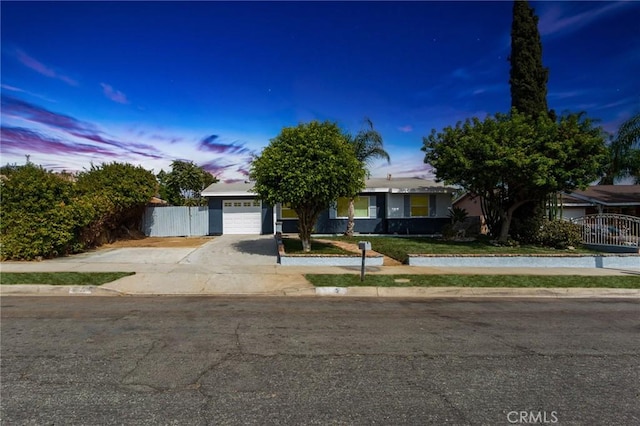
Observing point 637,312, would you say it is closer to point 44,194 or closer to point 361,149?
point 361,149

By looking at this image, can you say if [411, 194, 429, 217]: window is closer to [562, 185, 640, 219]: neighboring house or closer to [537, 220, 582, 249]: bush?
[537, 220, 582, 249]: bush

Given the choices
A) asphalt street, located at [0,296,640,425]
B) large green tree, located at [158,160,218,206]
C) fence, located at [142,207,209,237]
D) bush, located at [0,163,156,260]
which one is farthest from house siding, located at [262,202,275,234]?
large green tree, located at [158,160,218,206]

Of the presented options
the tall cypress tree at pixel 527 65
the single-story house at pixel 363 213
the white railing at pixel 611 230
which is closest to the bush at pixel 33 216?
the single-story house at pixel 363 213

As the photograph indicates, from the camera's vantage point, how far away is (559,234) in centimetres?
1642

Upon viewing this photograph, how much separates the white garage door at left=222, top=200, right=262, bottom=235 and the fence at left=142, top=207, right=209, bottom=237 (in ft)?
4.69

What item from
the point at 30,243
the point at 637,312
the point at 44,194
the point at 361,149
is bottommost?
the point at 637,312

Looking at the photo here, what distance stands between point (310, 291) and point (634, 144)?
2474 centimetres

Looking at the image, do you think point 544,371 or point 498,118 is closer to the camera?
point 544,371

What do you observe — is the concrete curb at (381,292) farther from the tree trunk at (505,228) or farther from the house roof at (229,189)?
the house roof at (229,189)

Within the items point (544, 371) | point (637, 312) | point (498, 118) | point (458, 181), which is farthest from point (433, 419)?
point (498, 118)

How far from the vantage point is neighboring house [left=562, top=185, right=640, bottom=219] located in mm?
24562

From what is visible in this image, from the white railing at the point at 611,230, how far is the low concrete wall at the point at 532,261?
1.88 metres

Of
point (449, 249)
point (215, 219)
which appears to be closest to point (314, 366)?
point (449, 249)

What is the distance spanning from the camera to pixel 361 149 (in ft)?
68.7
